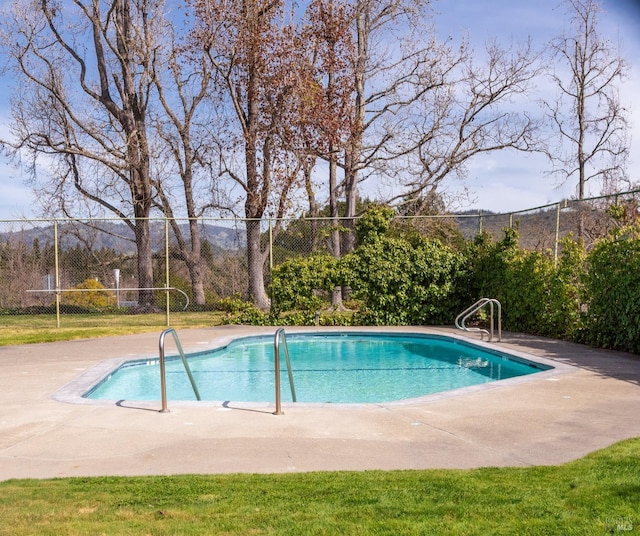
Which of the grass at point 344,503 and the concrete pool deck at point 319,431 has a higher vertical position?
the grass at point 344,503

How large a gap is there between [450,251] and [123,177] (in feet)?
40.3

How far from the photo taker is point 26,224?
53.9 ft

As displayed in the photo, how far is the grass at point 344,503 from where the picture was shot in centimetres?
323

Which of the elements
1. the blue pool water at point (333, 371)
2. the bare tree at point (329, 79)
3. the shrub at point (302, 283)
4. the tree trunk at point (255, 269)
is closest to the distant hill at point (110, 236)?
the tree trunk at point (255, 269)

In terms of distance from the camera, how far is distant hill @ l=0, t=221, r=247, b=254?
55.9ft

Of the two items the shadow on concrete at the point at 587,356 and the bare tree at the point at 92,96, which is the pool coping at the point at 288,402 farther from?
the bare tree at the point at 92,96

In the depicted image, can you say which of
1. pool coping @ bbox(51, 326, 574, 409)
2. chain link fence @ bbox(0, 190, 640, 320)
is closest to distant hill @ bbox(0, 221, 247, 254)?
chain link fence @ bbox(0, 190, 640, 320)

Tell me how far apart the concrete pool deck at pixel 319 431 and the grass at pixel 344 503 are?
1.16ft

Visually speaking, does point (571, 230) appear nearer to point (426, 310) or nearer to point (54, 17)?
point (426, 310)

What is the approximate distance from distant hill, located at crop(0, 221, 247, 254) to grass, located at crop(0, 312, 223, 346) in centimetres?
199

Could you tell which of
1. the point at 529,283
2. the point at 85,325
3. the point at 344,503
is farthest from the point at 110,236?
the point at 344,503

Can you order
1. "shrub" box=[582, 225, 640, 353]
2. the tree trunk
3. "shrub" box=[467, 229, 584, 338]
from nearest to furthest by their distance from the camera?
"shrub" box=[582, 225, 640, 353], "shrub" box=[467, 229, 584, 338], the tree trunk

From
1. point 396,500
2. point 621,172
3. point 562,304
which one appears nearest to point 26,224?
point 562,304

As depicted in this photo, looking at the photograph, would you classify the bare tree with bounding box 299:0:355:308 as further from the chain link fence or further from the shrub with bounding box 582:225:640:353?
the shrub with bounding box 582:225:640:353
